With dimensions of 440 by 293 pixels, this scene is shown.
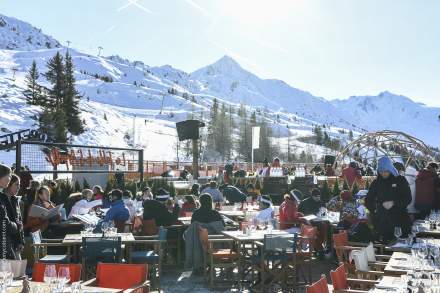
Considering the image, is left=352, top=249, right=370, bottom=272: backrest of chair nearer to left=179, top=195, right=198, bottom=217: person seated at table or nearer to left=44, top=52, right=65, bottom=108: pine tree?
left=179, top=195, right=198, bottom=217: person seated at table

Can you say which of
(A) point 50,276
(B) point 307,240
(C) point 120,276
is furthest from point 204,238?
(A) point 50,276

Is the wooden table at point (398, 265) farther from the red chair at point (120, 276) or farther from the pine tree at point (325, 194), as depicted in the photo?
the pine tree at point (325, 194)

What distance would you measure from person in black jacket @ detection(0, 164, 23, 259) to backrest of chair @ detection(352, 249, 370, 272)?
3.35m

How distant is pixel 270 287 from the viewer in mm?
8062

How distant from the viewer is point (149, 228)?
9.66 metres

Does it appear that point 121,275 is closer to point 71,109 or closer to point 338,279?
point 338,279

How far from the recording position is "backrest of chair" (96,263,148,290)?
4.62 metres

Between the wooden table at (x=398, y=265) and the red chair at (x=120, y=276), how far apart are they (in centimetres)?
227

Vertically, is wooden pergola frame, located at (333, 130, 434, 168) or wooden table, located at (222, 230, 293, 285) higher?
wooden pergola frame, located at (333, 130, 434, 168)

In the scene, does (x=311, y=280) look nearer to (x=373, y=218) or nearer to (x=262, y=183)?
(x=373, y=218)

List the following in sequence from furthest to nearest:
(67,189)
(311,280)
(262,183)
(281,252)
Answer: (262,183) → (67,189) → (311,280) → (281,252)

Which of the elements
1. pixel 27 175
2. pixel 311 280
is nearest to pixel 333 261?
pixel 311 280

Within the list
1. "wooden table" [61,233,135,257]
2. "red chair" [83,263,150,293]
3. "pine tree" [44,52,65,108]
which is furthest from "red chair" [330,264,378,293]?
"pine tree" [44,52,65,108]

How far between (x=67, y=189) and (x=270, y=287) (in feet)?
26.0
